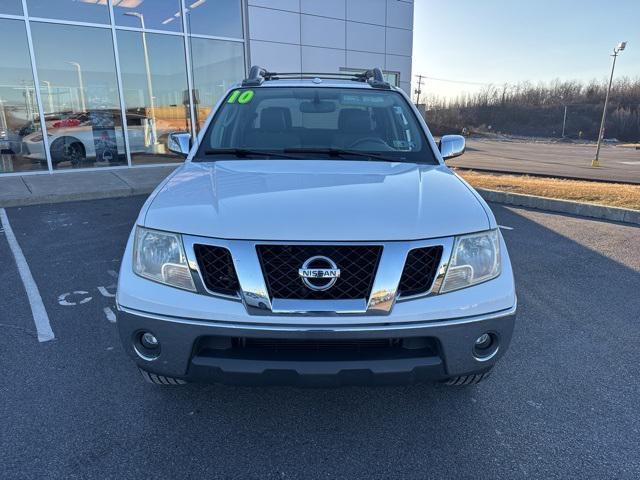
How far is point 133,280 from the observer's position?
6.75ft

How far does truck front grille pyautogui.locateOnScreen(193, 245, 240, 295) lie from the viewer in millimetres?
1938

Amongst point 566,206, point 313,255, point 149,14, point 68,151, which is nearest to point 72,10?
point 149,14

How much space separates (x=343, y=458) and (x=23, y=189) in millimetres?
9300

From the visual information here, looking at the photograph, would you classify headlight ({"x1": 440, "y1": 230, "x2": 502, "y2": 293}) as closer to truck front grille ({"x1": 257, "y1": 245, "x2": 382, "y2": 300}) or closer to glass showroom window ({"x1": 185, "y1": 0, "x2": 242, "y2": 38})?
truck front grille ({"x1": 257, "y1": 245, "x2": 382, "y2": 300})

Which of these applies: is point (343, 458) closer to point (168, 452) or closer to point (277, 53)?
point (168, 452)

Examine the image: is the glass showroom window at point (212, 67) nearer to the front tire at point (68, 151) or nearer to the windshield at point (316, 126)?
the front tire at point (68, 151)

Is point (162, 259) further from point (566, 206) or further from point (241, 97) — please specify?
point (566, 206)

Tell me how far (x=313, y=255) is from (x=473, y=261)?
0.74 meters

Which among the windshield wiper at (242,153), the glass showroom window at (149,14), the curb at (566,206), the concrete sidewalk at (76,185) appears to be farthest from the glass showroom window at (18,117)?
the curb at (566,206)

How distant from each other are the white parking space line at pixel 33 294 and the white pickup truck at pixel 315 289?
1681 mm

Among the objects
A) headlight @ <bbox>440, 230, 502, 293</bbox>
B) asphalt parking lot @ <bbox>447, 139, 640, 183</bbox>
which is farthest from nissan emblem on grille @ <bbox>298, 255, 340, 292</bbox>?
asphalt parking lot @ <bbox>447, 139, 640, 183</bbox>

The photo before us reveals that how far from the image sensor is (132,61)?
39.0 feet

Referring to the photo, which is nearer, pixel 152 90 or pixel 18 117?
pixel 18 117

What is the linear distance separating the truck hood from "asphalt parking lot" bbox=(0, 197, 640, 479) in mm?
1036
